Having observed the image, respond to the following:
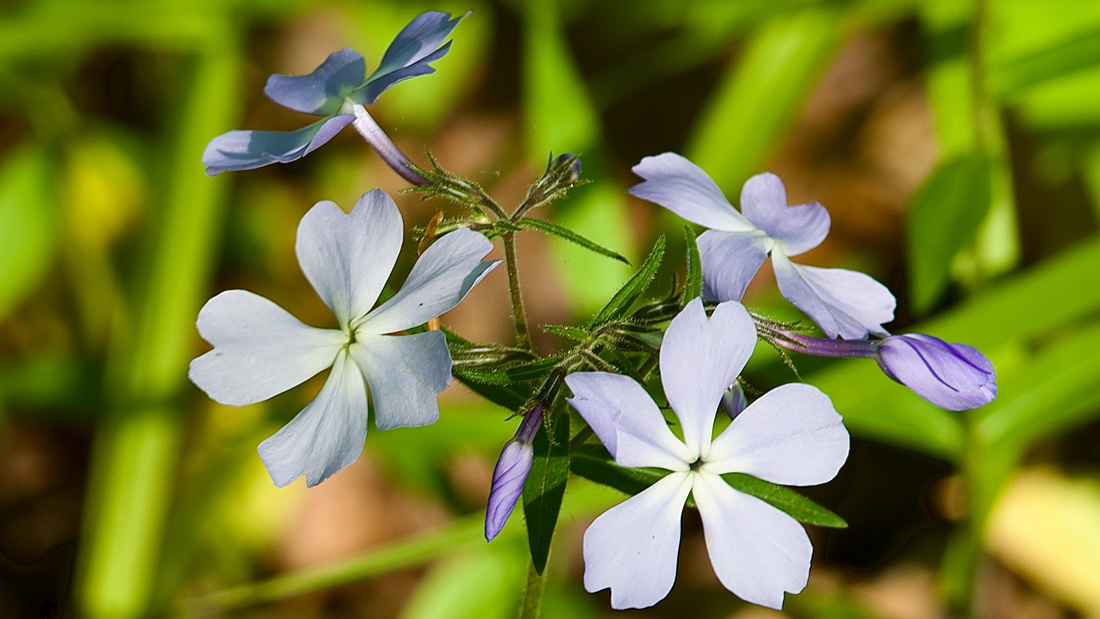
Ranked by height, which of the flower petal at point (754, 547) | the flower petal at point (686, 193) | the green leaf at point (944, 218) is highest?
the flower petal at point (686, 193)

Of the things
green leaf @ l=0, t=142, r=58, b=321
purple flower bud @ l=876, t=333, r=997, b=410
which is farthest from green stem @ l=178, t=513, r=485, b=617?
green leaf @ l=0, t=142, r=58, b=321

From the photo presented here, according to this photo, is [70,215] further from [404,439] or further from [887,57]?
[887,57]

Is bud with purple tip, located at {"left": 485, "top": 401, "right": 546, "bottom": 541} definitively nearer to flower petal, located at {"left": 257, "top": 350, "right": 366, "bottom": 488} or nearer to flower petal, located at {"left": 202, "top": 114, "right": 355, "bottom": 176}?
flower petal, located at {"left": 257, "top": 350, "right": 366, "bottom": 488}

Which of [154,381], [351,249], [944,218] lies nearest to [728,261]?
[351,249]

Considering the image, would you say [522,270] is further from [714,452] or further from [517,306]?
[714,452]

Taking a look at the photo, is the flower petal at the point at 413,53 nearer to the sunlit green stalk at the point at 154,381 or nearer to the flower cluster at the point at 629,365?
the flower cluster at the point at 629,365

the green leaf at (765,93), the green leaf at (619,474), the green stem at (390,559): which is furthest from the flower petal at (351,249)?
the green leaf at (765,93)

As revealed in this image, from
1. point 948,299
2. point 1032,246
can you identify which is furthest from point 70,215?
point 1032,246
